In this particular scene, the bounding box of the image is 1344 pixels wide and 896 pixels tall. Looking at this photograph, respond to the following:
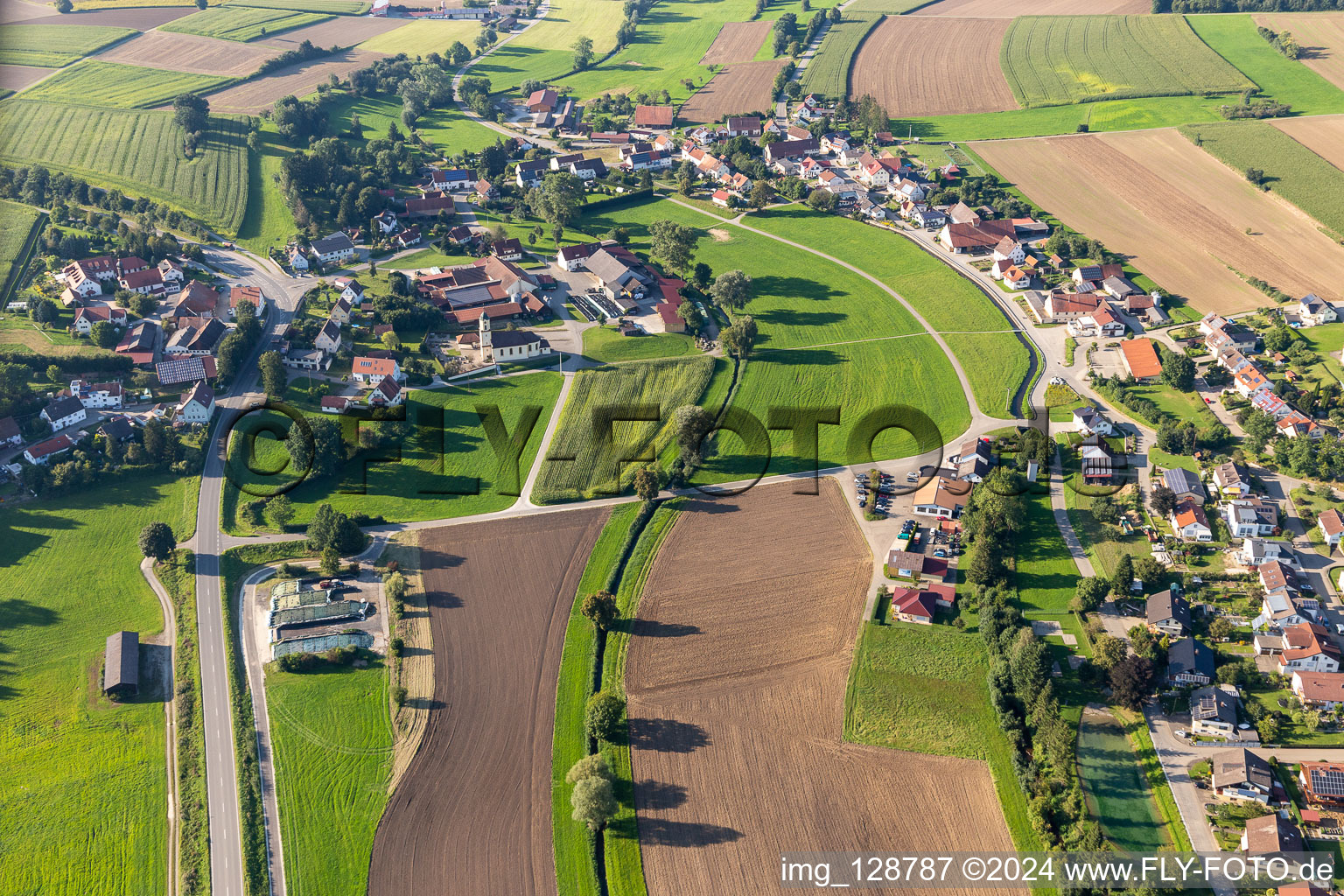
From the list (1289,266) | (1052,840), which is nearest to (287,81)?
(1289,266)

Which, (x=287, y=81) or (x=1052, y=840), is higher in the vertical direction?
(x=287, y=81)

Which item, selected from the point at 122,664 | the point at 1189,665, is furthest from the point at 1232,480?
the point at 122,664

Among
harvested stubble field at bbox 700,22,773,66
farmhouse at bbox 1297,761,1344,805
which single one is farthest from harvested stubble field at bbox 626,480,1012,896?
harvested stubble field at bbox 700,22,773,66

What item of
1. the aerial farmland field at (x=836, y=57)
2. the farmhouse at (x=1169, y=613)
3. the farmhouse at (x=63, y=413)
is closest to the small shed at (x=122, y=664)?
the farmhouse at (x=63, y=413)

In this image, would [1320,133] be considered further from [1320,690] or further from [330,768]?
[330,768]

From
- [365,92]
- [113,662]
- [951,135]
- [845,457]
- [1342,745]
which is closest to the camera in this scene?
[1342,745]

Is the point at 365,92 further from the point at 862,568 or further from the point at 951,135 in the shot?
the point at 862,568

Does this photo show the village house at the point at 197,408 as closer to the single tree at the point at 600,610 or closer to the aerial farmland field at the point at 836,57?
the single tree at the point at 600,610

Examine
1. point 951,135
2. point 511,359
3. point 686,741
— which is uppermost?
point 951,135
